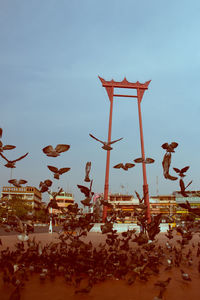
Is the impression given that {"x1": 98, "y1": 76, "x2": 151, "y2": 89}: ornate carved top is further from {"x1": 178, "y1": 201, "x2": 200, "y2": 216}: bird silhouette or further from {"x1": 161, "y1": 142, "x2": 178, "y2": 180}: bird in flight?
A: {"x1": 161, "y1": 142, "x2": 178, "y2": 180}: bird in flight

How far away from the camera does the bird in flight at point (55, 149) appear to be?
3.14 m

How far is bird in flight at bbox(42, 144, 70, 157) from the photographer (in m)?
3.14

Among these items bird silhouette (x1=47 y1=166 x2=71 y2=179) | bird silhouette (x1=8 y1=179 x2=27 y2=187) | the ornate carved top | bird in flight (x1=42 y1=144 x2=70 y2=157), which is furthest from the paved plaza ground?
the ornate carved top

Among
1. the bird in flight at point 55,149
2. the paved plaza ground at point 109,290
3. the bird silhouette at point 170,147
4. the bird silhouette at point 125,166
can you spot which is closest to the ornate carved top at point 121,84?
the bird silhouette at point 125,166

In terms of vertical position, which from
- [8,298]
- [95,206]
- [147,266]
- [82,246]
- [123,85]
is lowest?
[8,298]

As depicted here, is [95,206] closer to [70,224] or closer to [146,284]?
[70,224]

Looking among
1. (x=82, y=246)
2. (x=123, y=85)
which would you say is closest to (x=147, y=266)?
(x=82, y=246)

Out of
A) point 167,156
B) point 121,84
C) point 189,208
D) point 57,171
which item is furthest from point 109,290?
point 121,84

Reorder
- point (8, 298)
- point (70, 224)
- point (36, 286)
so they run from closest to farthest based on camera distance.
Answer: point (8, 298)
point (36, 286)
point (70, 224)

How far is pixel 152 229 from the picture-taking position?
388 centimetres

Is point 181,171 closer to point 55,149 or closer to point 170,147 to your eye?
point 170,147

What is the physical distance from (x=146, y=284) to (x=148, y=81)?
23027 millimetres

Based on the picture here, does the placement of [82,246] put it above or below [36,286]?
above

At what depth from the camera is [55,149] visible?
320 centimetres
